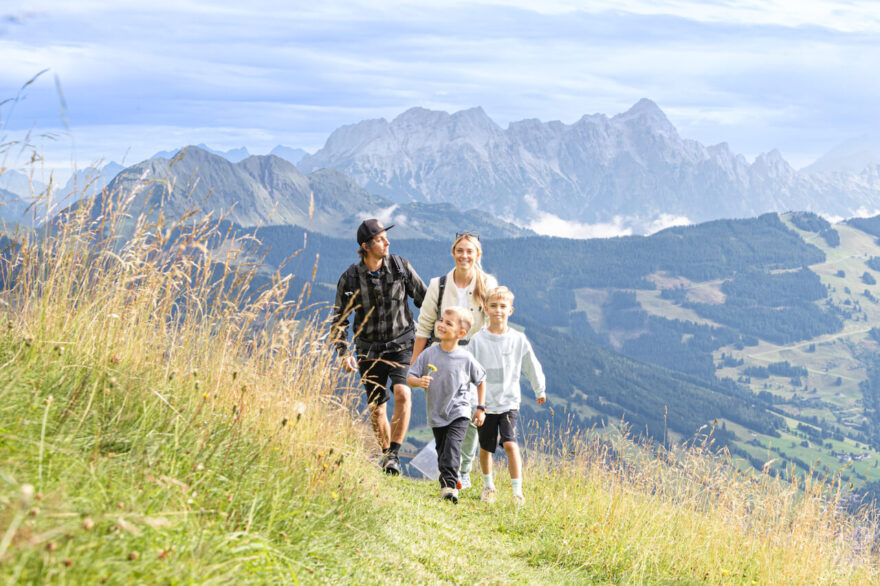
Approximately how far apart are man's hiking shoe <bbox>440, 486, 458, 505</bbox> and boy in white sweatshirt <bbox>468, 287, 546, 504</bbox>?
382 millimetres

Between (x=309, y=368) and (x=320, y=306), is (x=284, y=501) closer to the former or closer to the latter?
(x=309, y=368)

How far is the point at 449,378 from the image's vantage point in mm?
6453

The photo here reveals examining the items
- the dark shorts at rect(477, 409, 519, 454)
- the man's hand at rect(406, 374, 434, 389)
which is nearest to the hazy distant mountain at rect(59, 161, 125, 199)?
the man's hand at rect(406, 374, 434, 389)

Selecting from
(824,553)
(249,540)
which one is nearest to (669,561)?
(824,553)

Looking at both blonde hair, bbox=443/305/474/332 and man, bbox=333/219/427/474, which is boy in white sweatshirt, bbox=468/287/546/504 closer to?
blonde hair, bbox=443/305/474/332

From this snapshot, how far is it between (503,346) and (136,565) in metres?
4.84

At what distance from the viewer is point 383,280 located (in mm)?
6883

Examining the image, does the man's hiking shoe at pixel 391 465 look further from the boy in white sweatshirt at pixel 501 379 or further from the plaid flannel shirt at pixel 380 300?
the plaid flannel shirt at pixel 380 300

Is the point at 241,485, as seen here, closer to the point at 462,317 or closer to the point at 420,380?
the point at 420,380

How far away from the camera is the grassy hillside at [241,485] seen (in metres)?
2.56

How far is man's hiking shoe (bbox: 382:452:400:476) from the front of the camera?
281 inches

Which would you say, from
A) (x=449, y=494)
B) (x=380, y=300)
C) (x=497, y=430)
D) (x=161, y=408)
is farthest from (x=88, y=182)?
(x=497, y=430)

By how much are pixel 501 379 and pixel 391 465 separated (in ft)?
4.93

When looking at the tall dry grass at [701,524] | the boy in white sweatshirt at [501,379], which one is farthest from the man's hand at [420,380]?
the tall dry grass at [701,524]
